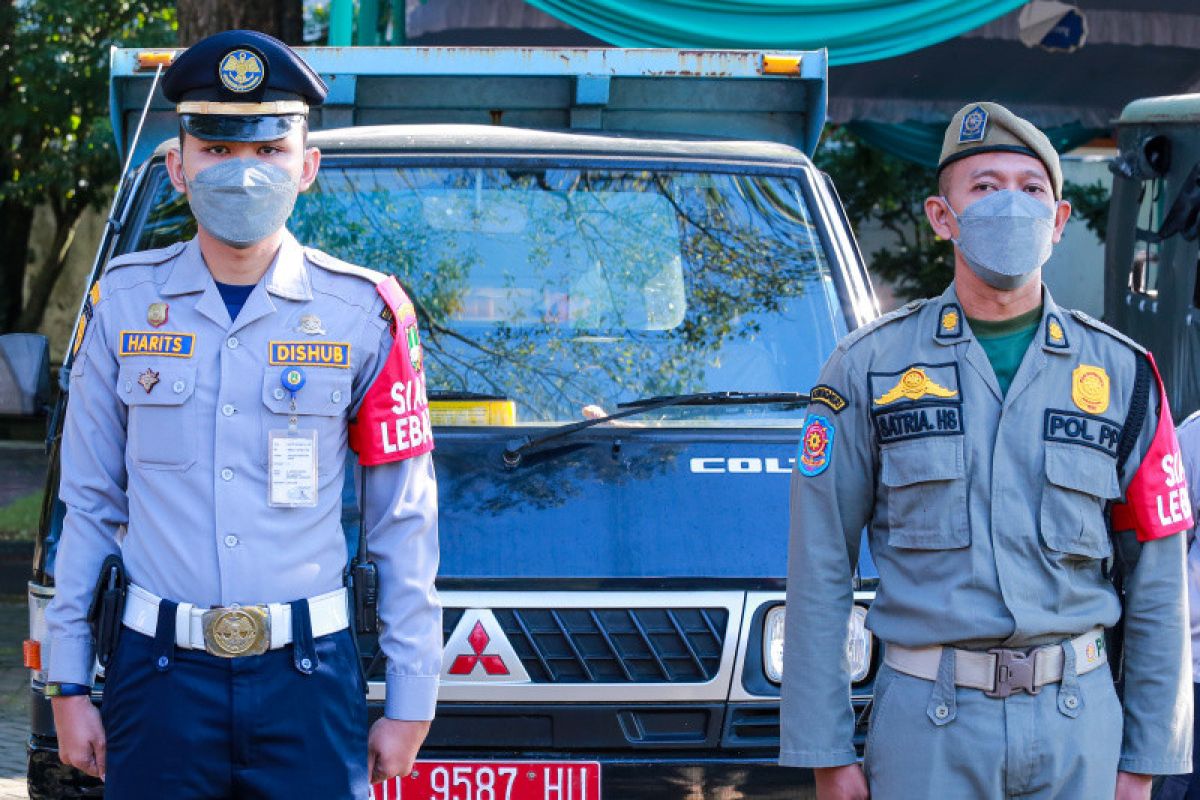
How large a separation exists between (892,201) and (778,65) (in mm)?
9515

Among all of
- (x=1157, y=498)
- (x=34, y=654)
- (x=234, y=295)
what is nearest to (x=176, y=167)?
(x=234, y=295)

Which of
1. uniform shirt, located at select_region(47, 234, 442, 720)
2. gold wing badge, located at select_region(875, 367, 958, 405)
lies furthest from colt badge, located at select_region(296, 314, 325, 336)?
gold wing badge, located at select_region(875, 367, 958, 405)

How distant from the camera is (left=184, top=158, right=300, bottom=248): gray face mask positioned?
9.75 ft

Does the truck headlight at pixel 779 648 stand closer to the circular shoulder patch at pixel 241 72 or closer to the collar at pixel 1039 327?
the collar at pixel 1039 327

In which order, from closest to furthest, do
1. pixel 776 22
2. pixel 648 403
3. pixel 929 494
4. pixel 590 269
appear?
1. pixel 929 494
2. pixel 648 403
3. pixel 590 269
4. pixel 776 22

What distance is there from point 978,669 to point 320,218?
238 cm

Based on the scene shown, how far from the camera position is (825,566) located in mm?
2939

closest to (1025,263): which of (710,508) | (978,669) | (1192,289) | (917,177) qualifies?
(978,669)

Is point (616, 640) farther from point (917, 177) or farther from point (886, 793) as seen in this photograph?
point (917, 177)

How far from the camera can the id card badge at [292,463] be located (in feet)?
9.58

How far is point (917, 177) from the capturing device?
46.7 feet

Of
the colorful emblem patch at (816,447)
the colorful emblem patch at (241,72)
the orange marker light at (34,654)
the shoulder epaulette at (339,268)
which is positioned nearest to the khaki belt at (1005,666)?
the colorful emblem patch at (816,447)

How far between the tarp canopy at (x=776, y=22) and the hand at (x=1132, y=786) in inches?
223

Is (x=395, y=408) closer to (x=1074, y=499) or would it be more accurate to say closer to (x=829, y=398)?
(x=829, y=398)
